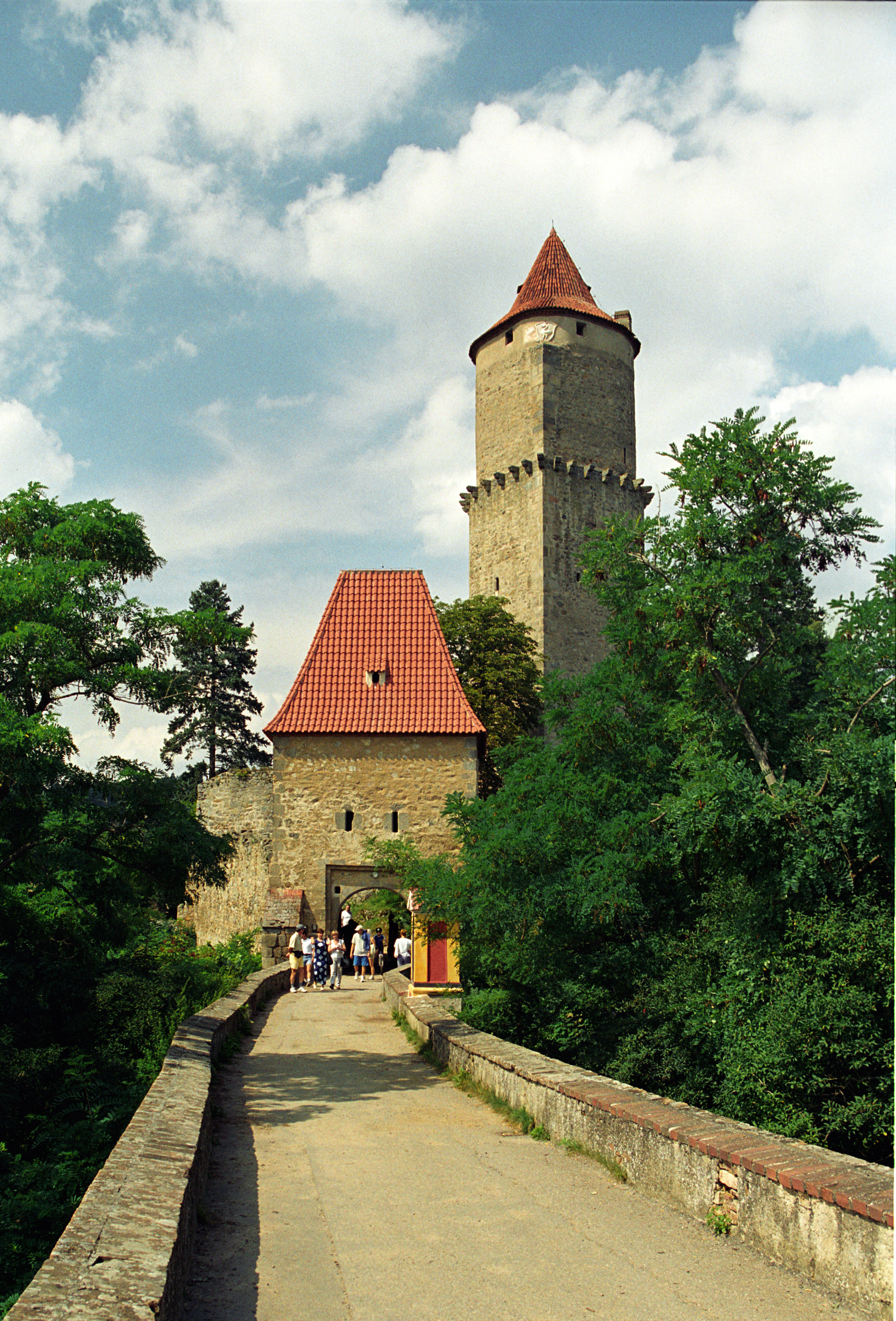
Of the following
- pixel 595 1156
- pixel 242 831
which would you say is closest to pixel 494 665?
pixel 242 831

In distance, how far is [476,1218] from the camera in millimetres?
5012

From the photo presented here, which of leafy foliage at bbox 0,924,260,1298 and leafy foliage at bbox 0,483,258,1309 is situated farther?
leafy foliage at bbox 0,483,258,1309

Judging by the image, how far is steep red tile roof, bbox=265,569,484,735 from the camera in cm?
2327

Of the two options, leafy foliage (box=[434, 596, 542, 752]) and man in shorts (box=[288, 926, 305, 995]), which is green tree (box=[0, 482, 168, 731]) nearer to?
man in shorts (box=[288, 926, 305, 995])

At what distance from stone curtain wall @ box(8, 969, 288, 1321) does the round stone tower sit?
29544 mm

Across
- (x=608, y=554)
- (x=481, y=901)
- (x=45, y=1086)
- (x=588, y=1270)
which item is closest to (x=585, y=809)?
(x=481, y=901)

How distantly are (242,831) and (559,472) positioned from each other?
678 inches

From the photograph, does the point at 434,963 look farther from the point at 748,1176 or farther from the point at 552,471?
the point at 552,471

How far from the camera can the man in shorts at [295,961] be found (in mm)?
19672

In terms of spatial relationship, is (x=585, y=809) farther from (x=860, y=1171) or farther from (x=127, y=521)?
(x=860, y=1171)

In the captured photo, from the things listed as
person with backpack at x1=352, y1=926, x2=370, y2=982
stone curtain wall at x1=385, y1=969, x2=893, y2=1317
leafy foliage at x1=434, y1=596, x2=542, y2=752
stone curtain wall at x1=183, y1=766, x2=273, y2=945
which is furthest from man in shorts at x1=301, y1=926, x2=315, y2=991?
stone curtain wall at x1=385, y1=969, x2=893, y2=1317

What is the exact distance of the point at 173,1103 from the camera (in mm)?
6320

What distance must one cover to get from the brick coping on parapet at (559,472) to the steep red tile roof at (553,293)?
216 inches

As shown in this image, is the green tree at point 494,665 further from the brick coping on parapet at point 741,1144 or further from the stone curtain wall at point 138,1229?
the stone curtain wall at point 138,1229
